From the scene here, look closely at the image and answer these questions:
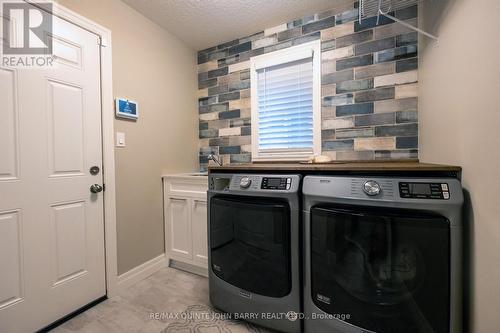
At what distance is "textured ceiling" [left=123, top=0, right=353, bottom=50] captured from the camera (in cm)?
186

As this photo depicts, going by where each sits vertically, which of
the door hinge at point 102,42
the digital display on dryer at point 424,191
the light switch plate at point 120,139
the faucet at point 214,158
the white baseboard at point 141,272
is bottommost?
the white baseboard at point 141,272

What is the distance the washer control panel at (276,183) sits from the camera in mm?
1249

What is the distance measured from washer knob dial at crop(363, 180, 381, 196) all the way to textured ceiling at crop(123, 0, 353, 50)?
5.54 ft

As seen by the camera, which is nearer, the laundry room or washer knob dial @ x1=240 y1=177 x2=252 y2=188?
the laundry room

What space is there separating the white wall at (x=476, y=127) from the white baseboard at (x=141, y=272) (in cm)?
220

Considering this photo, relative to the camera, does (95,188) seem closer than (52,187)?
No

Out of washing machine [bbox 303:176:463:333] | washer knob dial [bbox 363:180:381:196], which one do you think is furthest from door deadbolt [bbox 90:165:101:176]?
washer knob dial [bbox 363:180:381:196]

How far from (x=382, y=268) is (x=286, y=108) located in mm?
1601

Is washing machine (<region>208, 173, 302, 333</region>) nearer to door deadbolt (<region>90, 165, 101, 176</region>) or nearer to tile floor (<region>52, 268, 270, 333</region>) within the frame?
tile floor (<region>52, 268, 270, 333</region>)

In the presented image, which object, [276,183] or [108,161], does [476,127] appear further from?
[108,161]

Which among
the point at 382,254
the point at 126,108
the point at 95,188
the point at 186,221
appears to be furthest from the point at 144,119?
the point at 382,254

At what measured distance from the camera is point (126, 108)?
1818 millimetres

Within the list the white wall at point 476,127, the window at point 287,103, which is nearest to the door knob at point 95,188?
the window at point 287,103

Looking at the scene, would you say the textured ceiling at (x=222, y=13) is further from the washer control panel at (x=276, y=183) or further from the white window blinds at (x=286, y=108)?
the washer control panel at (x=276, y=183)
